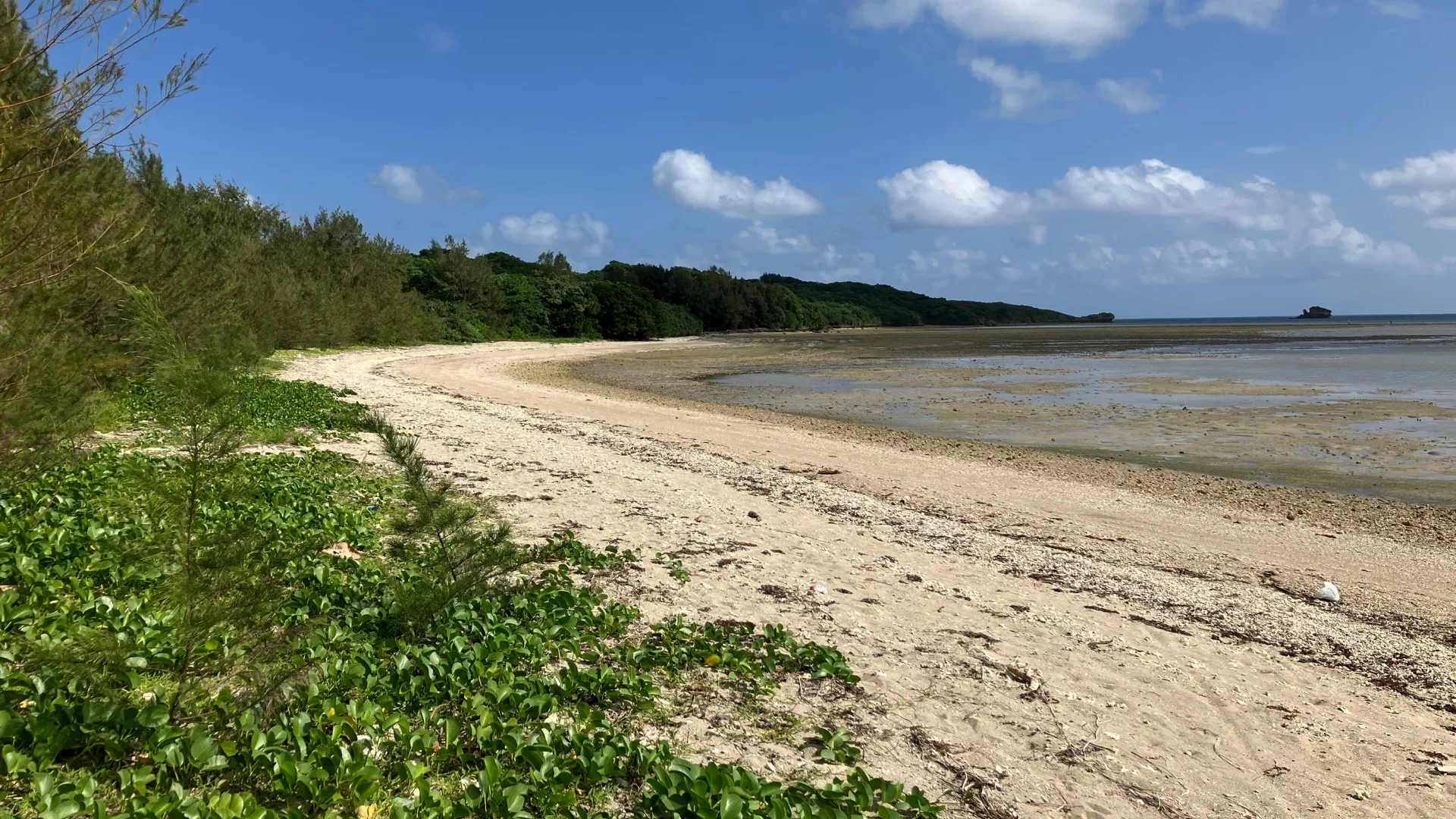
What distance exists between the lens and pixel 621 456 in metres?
15.2

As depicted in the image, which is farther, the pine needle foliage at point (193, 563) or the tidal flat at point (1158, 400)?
the tidal flat at point (1158, 400)

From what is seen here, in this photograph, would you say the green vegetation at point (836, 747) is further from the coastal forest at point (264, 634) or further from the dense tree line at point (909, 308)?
the dense tree line at point (909, 308)

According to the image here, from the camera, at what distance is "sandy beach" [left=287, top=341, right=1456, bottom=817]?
496 centimetres

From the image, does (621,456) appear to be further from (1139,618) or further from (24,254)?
(24,254)

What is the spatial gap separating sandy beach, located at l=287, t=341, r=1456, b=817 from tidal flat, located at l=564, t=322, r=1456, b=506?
2982 millimetres

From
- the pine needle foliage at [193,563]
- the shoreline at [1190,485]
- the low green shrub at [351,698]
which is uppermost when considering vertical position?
the pine needle foliage at [193,563]

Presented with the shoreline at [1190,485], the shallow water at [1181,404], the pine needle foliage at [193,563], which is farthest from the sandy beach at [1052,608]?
the shallow water at [1181,404]

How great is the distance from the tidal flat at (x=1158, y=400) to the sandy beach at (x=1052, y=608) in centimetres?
298

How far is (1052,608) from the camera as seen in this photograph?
311 inches

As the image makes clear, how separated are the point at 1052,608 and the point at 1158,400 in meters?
23.5

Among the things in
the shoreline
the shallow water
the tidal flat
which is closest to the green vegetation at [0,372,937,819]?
the shoreline

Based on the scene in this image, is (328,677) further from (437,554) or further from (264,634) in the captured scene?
(437,554)

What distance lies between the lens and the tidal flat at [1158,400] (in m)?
17.4

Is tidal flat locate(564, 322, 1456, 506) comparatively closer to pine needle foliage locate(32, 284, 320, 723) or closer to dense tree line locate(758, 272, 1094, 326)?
pine needle foliage locate(32, 284, 320, 723)
